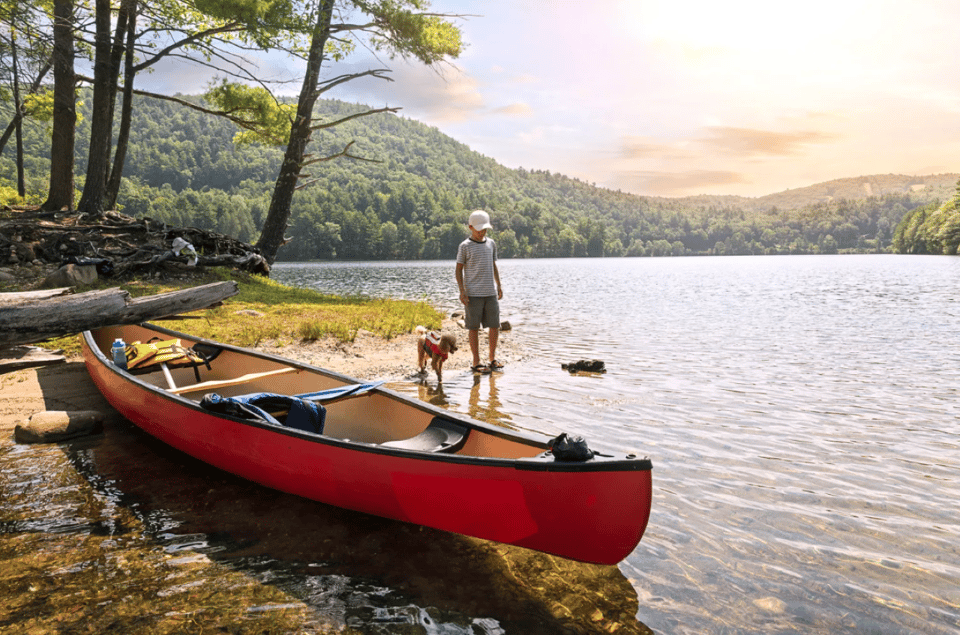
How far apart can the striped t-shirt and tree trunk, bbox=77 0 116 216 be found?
1243cm

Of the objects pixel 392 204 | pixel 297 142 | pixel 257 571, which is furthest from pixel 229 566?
pixel 392 204

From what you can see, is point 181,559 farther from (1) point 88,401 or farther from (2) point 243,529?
(1) point 88,401

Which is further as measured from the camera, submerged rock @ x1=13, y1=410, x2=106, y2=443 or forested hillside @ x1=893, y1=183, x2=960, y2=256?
forested hillside @ x1=893, y1=183, x2=960, y2=256

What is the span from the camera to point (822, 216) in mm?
179125

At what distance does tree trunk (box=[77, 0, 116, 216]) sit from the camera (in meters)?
15.1

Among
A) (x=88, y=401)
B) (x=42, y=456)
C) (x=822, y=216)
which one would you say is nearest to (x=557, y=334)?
(x=88, y=401)

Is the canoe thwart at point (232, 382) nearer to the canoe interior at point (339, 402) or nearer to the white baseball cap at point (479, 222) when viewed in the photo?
the canoe interior at point (339, 402)

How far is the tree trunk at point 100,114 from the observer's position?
15.1 metres

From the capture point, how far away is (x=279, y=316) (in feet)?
39.8

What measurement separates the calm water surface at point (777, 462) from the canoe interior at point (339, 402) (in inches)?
45.4

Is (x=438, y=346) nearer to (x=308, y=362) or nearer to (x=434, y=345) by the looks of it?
(x=434, y=345)

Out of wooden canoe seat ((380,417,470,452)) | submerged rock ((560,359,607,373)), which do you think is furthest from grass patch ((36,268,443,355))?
wooden canoe seat ((380,417,470,452))

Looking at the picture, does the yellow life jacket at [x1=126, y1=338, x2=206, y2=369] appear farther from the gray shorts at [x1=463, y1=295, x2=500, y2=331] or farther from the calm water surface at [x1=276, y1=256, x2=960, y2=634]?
the gray shorts at [x1=463, y1=295, x2=500, y2=331]

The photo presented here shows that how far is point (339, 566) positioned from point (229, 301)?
1118cm
